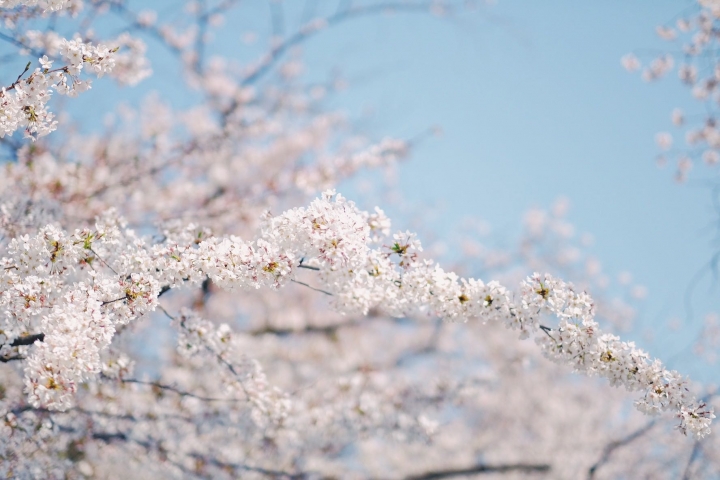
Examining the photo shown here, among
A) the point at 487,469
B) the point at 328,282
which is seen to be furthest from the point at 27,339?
the point at 487,469

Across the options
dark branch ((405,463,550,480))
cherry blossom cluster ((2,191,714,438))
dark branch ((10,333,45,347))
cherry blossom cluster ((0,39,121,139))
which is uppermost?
cherry blossom cluster ((0,39,121,139))

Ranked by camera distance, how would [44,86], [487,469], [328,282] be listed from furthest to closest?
[487,469]
[328,282]
[44,86]

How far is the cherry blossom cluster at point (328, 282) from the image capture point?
3037 millimetres

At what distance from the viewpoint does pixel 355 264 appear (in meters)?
3.17

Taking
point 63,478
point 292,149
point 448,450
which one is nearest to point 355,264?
point 63,478

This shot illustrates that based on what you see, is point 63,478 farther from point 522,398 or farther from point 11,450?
point 522,398

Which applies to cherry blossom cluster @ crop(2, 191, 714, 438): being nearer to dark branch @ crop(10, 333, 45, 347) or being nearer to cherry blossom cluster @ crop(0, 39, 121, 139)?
dark branch @ crop(10, 333, 45, 347)

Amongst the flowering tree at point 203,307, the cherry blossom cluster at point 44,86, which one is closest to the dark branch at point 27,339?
the flowering tree at point 203,307

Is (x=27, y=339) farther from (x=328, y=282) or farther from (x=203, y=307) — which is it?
(x=203, y=307)

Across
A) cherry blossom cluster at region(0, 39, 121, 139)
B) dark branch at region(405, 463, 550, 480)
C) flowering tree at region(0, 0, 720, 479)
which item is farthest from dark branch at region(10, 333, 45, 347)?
dark branch at region(405, 463, 550, 480)

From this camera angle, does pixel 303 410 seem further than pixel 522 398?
No

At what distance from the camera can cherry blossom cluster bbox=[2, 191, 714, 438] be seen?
304cm

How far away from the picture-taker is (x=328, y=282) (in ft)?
10.8

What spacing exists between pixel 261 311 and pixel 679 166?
1182cm
